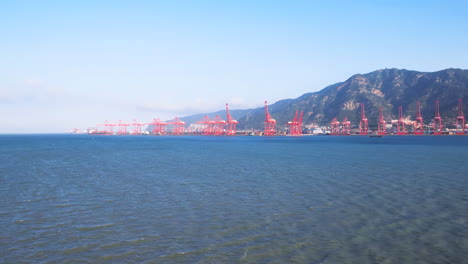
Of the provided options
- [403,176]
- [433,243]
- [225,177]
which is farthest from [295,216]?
[403,176]

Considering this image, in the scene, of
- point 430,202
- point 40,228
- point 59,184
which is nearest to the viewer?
point 40,228

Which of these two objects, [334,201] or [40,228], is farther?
[334,201]

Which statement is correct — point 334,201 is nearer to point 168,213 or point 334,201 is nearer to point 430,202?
point 430,202

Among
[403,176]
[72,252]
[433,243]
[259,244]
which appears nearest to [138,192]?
[72,252]

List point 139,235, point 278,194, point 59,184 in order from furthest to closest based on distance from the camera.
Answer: point 59,184 < point 278,194 < point 139,235

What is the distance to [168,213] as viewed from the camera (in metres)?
13.5

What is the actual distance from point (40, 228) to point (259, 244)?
26.0ft

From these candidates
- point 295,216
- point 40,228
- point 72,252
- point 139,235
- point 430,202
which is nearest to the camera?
point 72,252

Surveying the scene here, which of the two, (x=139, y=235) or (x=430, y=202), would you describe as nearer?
(x=139, y=235)

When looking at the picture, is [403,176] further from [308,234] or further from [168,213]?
[168,213]

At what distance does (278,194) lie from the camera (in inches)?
680

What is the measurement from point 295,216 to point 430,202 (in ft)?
23.3

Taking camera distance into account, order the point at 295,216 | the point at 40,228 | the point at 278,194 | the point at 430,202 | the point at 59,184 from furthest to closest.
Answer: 1. the point at 59,184
2. the point at 278,194
3. the point at 430,202
4. the point at 295,216
5. the point at 40,228

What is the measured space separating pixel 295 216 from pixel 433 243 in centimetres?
477
